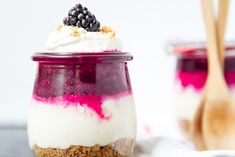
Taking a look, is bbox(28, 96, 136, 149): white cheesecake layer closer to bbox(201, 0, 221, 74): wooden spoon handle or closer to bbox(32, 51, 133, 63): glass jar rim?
bbox(32, 51, 133, 63): glass jar rim

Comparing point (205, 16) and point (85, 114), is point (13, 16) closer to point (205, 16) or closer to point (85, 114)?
point (205, 16)

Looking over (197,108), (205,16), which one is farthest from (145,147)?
(205,16)

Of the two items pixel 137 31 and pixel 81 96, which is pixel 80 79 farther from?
pixel 137 31

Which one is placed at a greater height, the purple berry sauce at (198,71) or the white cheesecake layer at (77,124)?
the purple berry sauce at (198,71)

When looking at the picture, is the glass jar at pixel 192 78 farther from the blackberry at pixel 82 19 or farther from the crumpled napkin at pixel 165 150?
the blackberry at pixel 82 19

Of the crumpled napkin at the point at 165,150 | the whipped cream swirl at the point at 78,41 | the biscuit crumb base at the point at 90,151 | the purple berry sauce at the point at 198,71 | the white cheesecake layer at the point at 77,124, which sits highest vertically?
the whipped cream swirl at the point at 78,41

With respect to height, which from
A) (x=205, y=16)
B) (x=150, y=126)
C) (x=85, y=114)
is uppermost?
(x=205, y=16)

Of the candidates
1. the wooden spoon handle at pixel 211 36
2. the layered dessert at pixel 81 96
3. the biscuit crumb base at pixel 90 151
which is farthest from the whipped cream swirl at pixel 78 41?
the wooden spoon handle at pixel 211 36
